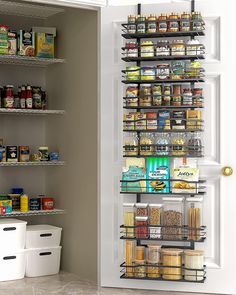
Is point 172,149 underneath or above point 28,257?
above

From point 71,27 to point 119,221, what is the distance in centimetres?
153

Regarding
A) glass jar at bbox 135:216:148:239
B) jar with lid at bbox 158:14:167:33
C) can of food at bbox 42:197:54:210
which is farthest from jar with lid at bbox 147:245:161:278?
jar with lid at bbox 158:14:167:33

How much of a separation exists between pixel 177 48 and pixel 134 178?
0.86 m

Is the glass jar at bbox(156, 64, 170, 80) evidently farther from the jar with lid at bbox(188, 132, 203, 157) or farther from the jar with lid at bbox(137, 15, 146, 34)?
the jar with lid at bbox(188, 132, 203, 157)

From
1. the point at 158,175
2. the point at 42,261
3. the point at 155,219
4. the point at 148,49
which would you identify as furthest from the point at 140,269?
the point at 148,49

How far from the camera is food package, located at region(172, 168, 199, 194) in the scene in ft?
13.8

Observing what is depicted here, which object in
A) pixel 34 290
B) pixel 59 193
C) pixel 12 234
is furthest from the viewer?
pixel 59 193

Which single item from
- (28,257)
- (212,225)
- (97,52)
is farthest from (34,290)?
(97,52)

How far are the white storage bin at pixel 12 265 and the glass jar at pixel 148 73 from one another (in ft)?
5.34

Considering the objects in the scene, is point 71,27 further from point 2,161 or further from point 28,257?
point 28,257

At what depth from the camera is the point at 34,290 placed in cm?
454

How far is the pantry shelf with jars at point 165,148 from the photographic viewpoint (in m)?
4.21

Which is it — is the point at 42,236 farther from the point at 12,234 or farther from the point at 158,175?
the point at 158,175

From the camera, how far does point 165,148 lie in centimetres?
427
